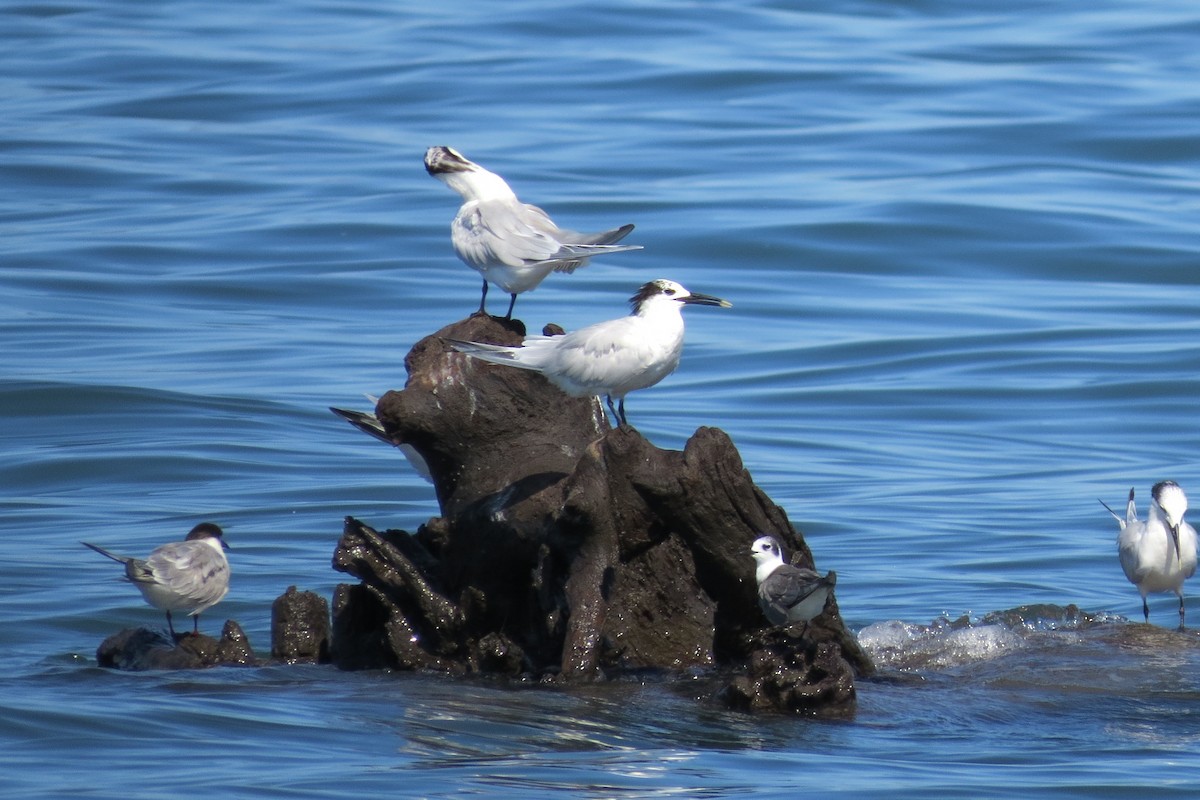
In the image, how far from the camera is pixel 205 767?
7344 mm

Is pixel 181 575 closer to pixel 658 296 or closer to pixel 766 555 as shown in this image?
pixel 658 296

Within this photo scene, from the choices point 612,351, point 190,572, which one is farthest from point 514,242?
point 190,572

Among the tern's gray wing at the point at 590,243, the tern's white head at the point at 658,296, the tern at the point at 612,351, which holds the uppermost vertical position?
the tern's gray wing at the point at 590,243

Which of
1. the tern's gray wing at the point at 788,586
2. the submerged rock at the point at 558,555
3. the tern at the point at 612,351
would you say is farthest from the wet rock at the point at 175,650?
the tern's gray wing at the point at 788,586

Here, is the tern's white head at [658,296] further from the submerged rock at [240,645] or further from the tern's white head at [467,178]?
the submerged rock at [240,645]

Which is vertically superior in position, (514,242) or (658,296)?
(514,242)

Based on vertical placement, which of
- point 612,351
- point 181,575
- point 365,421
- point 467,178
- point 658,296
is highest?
point 467,178

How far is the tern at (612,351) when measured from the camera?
8469 millimetres

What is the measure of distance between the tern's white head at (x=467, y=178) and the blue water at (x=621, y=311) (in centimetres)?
289

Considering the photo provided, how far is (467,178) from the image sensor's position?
10.6m

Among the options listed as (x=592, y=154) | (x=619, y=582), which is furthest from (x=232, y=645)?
(x=592, y=154)

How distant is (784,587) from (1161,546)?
418 cm

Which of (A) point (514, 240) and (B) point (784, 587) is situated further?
(A) point (514, 240)

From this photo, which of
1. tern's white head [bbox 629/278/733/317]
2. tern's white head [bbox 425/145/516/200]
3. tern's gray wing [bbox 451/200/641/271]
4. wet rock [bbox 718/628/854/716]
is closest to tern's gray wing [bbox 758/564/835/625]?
wet rock [bbox 718/628/854/716]
